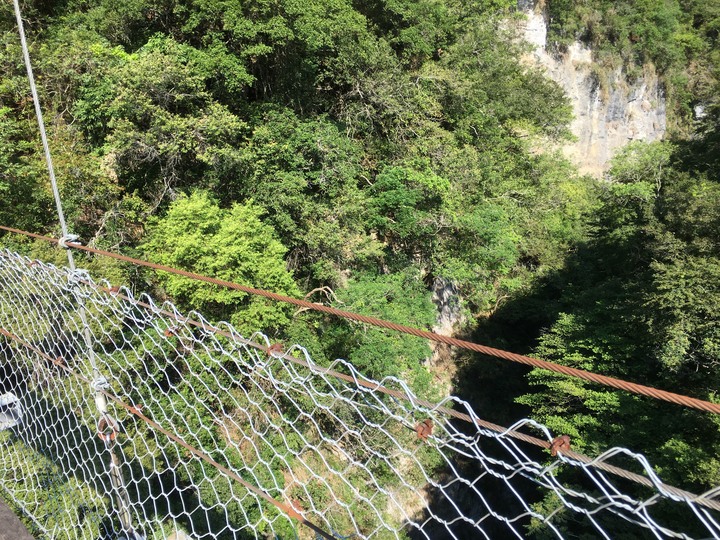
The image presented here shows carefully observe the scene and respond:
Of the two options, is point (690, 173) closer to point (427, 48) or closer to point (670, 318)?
point (670, 318)

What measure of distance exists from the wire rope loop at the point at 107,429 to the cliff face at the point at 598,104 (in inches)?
755

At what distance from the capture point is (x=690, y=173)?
1088 centimetres

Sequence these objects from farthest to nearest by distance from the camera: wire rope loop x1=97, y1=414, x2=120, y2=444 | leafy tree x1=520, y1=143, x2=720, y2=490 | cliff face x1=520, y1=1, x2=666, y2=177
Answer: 1. cliff face x1=520, y1=1, x2=666, y2=177
2. leafy tree x1=520, y1=143, x2=720, y2=490
3. wire rope loop x1=97, y1=414, x2=120, y2=444

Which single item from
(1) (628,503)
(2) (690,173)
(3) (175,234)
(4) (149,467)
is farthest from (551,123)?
(1) (628,503)

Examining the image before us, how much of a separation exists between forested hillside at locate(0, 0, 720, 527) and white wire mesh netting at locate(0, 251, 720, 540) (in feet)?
3.28

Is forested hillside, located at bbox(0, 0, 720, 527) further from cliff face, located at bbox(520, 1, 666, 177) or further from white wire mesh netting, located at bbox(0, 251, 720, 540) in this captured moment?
cliff face, located at bbox(520, 1, 666, 177)

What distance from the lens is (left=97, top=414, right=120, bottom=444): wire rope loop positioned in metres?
1.93

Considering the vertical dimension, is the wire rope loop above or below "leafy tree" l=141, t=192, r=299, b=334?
above

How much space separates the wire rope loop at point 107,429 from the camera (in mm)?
1929

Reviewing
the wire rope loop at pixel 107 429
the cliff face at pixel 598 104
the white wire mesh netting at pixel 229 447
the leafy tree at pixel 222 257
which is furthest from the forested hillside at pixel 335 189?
the cliff face at pixel 598 104

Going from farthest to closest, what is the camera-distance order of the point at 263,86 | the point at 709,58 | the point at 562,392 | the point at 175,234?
the point at 709,58 < the point at 562,392 < the point at 263,86 < the point at 175,234

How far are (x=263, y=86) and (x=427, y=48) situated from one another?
357 centimetres

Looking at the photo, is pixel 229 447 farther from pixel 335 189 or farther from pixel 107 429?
pixel 335 189

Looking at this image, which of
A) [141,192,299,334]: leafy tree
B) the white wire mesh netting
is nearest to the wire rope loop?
the white wire mesh netting
